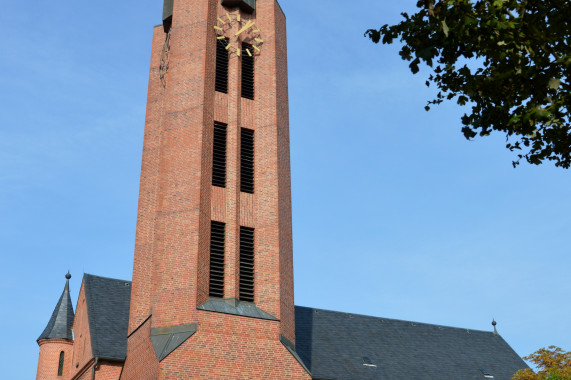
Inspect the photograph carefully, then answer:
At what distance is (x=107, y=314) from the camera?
2873 cm

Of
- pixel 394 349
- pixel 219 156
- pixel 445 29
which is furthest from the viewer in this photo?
pixel 394 349

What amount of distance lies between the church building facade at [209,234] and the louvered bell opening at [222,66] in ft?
0.17

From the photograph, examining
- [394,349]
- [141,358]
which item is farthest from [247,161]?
[394,349]

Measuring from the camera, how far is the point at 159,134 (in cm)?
2639

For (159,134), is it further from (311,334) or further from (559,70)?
(559,70)

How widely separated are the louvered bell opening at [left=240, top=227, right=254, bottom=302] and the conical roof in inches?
491

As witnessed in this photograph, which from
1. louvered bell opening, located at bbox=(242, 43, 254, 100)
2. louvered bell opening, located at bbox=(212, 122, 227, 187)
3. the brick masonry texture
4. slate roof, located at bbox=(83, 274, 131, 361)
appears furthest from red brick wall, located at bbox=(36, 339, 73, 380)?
louvered bell opening, located at bbox=(242, 43, 254, 100)

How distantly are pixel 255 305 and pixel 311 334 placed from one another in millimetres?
10923

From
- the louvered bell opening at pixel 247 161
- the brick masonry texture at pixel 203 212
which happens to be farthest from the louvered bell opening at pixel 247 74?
the louvered bell opening at pixel 247 161

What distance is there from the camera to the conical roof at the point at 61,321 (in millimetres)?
31234

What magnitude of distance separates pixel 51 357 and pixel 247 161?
13674 millimetres

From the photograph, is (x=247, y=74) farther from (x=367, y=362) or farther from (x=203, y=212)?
(x=367, y=362)

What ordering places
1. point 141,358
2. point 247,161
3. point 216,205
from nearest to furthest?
point 141,358
point 216,205
point 247,161

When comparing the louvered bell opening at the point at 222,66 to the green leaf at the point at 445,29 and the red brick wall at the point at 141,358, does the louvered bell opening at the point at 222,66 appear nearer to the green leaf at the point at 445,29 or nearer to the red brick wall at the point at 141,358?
the red brick wall at the point at 141,358
